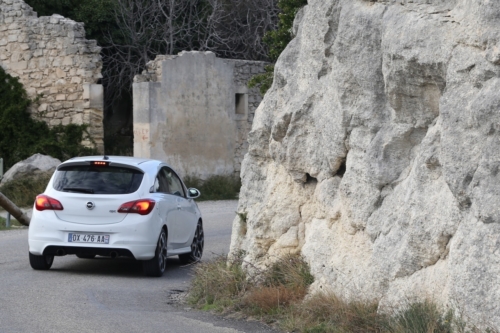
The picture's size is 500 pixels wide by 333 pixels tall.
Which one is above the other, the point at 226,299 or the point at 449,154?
the point at 449,154

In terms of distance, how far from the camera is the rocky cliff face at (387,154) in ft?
22.1

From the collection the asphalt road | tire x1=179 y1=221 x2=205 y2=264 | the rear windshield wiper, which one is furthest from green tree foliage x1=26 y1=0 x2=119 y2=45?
the rear windshield wiper

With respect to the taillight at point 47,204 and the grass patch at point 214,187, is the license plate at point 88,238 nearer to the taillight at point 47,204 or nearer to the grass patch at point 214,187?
the taillight at point 47,204

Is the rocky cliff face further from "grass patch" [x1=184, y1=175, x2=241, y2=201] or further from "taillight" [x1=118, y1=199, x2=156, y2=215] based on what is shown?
"grass patch" [x1=184, y1=175, x2=241, y2=201]

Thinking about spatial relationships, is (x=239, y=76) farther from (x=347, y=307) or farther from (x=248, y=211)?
(x=347, y=307)

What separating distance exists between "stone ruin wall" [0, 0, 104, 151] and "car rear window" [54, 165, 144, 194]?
48.6 ft

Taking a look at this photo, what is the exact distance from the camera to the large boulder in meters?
24.8

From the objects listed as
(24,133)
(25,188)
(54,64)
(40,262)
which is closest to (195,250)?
(40,262)

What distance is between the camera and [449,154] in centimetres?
705

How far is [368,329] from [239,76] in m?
21.7

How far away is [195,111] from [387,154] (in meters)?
19.9

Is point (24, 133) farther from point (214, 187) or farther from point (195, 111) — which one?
point (214, 187)

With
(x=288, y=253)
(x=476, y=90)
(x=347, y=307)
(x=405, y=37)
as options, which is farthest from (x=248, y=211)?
(x=476, y=90)

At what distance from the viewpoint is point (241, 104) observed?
29422mm
